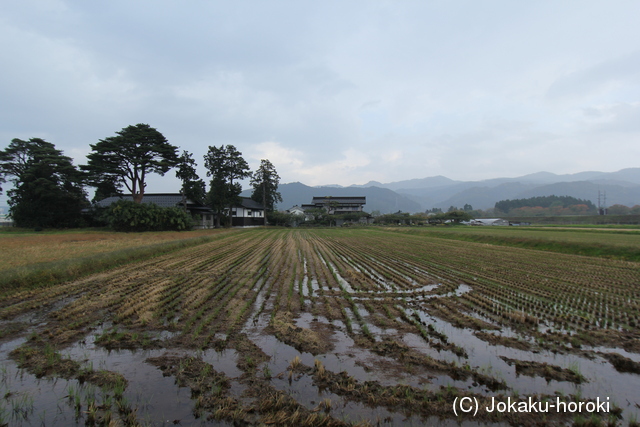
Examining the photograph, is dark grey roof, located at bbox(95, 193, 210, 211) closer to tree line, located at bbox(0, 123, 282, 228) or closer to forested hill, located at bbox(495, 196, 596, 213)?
tree line, located at bbox(0, 123, 282, 228)

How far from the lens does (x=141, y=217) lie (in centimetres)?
3150

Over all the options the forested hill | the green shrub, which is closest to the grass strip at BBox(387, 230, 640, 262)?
the green shrub

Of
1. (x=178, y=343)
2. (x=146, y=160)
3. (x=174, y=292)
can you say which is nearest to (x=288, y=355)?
(x=178, y=343)

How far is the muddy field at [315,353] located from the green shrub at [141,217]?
24718 millimetres

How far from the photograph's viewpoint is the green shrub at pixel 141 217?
30.8 m

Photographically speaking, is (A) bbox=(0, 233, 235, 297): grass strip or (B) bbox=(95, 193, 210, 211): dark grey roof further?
(B) bbox=(95, 193, 210, 211): dark grey roof

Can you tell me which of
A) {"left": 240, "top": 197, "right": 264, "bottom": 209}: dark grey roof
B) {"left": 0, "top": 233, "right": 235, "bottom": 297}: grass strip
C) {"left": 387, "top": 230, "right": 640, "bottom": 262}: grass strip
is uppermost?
{"left": 240, "top": 197, "right": 264, "bottom": 209}: dark grey roof

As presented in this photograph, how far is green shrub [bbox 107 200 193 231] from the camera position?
101 ft

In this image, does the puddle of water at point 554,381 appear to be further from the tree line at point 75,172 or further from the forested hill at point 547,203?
the forested hill at point 547,203

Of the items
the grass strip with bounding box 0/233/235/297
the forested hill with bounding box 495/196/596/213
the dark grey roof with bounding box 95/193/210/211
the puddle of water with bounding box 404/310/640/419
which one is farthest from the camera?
the forested hill with bounding box 495/196/596/213

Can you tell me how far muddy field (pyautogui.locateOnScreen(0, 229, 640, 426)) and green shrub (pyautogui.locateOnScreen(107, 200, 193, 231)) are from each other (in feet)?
81.1

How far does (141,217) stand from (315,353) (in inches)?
1292

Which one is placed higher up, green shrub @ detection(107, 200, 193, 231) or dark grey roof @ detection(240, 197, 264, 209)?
dark grey roof @ detection(240, 197, 264, 209)

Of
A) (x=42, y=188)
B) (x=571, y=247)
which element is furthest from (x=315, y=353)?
(x=42, y=188)
